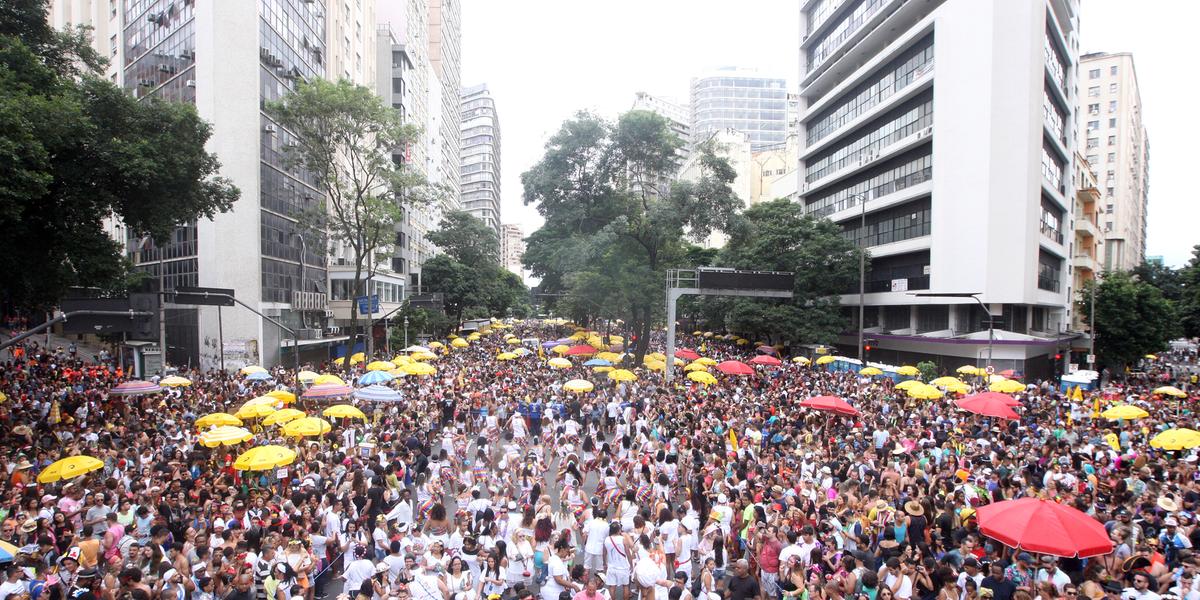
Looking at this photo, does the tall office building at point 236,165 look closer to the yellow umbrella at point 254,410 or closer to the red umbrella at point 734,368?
the yellow umbrella at point 254,410

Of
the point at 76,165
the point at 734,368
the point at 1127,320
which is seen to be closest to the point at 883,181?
the point at 1127,320

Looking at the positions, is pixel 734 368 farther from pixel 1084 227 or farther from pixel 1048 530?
pixel 1084 227

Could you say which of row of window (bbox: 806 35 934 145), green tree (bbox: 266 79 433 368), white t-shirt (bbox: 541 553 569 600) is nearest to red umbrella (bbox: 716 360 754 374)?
green tree (bbox: 266 79 433 368)

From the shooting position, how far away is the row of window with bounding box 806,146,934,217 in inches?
1433

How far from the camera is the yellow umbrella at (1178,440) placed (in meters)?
12.1

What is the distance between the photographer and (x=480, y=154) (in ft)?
434

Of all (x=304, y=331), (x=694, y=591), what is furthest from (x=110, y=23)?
(x=694, y=591)

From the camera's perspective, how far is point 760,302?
38312mm

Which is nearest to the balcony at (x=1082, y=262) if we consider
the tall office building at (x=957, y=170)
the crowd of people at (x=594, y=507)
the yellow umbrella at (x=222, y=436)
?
the tall office building at (x=957, y=170)

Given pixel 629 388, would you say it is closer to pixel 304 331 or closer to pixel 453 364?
pixel 453 364

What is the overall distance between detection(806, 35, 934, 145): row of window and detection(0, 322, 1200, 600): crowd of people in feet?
78.6

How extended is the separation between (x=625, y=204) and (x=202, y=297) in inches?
825

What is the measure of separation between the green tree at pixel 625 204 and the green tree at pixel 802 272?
4027mm

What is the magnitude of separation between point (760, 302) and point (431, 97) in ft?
163
